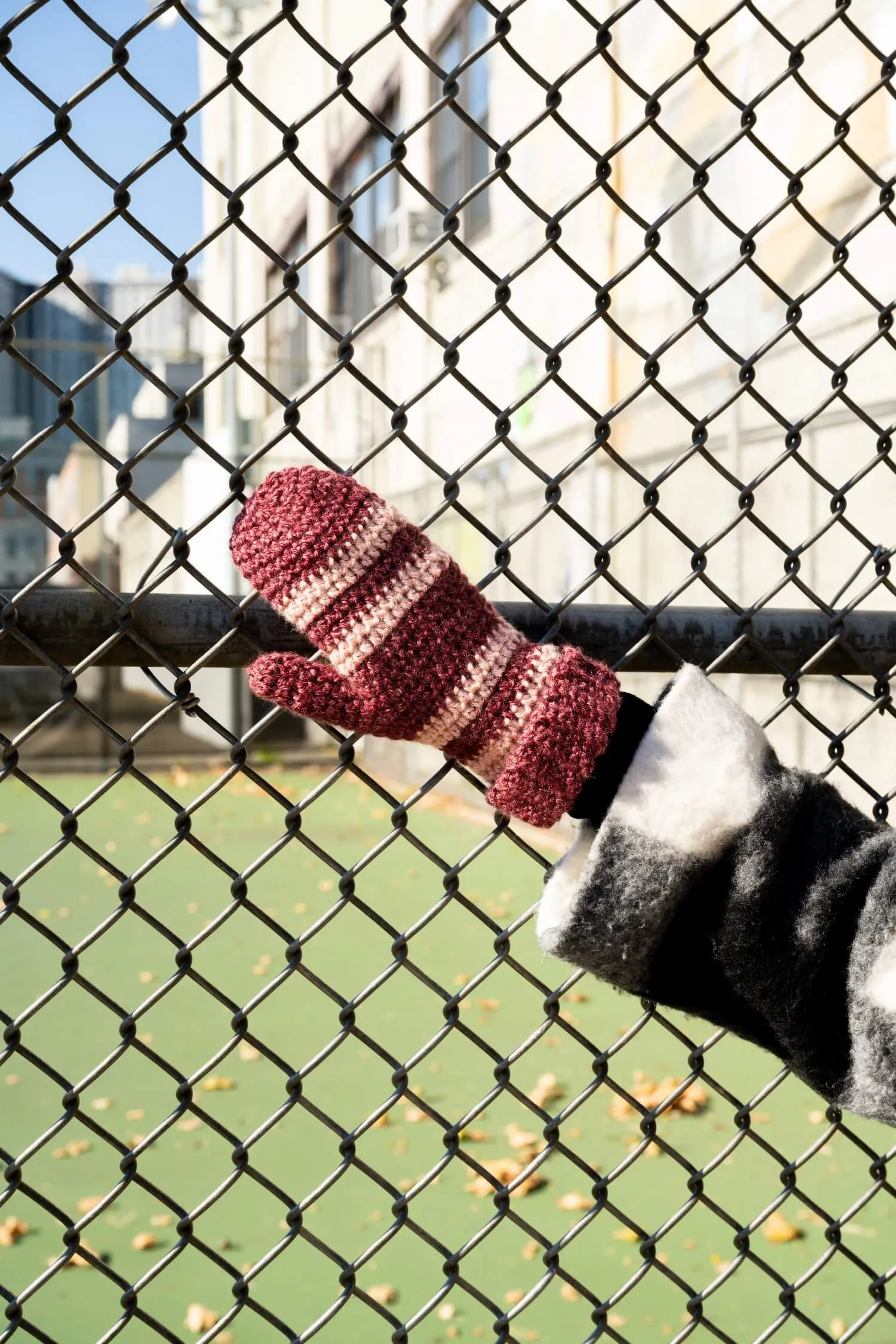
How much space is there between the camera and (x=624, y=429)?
720 centimetres

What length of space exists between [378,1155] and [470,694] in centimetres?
287

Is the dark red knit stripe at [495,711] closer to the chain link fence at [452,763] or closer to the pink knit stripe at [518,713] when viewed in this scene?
the pink knit stripe at [518,713]

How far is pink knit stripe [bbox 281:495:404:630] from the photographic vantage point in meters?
1.22

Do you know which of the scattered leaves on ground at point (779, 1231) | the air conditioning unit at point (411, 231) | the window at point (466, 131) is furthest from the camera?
the air conditioning unit at point (411, 231)

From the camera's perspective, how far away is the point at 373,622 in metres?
1.22

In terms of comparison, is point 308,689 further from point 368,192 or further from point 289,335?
point 289,335

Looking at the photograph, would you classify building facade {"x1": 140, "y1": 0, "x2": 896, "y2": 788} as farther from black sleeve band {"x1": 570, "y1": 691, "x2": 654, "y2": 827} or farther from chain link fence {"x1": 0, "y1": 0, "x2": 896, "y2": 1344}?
black sleeve band {"x1": 570, "y1": 691, "x2": 654, "y2": 827}

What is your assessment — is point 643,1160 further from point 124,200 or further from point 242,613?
point 124,200

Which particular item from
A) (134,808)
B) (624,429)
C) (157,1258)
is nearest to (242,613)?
(157,1258)

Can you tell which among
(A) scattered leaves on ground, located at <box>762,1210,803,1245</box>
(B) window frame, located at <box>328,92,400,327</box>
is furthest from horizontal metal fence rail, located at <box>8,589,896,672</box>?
(B) window frame, located at <box>328,92,400,327</box>

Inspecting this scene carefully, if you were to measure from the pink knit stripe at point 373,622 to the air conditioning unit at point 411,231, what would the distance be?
10.2m

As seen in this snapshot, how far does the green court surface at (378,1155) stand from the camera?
238cm

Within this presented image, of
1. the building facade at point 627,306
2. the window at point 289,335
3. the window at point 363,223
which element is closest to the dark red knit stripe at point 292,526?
the building facade at point 627,306

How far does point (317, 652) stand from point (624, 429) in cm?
609
